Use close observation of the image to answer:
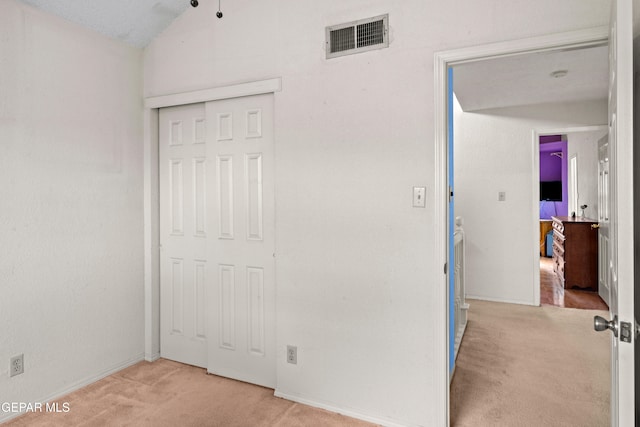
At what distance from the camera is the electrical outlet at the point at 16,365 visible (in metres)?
2.21

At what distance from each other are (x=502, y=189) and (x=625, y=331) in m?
4.06

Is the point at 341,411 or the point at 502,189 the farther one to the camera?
the point at 502,189

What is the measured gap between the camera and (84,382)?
2.60 meters

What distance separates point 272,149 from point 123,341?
1813 mm

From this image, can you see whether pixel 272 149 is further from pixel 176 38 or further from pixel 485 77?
pixel 485 77

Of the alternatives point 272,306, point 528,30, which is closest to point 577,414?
A: point 272,306

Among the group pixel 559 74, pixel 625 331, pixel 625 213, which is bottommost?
pixel 625 331

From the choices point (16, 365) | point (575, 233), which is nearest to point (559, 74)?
point (575, 233)

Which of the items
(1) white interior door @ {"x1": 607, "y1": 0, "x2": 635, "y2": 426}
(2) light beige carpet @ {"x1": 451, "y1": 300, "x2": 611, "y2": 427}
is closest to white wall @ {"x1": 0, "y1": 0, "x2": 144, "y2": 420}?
(2) light beige carpet @ {"x1": 451, "y1": 300, "x2": 611, "y2": 427}

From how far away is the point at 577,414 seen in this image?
224cm

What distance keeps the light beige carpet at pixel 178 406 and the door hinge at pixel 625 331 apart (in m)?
1.49

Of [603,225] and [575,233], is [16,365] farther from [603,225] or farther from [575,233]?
[575,233]

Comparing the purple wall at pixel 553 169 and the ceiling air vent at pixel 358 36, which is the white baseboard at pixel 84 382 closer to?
the ceiling air vent at pixel 358 36

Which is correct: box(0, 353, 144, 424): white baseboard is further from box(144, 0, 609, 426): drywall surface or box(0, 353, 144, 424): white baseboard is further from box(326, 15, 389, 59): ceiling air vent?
box(326, 15, 389, 59): ceiling air vent
